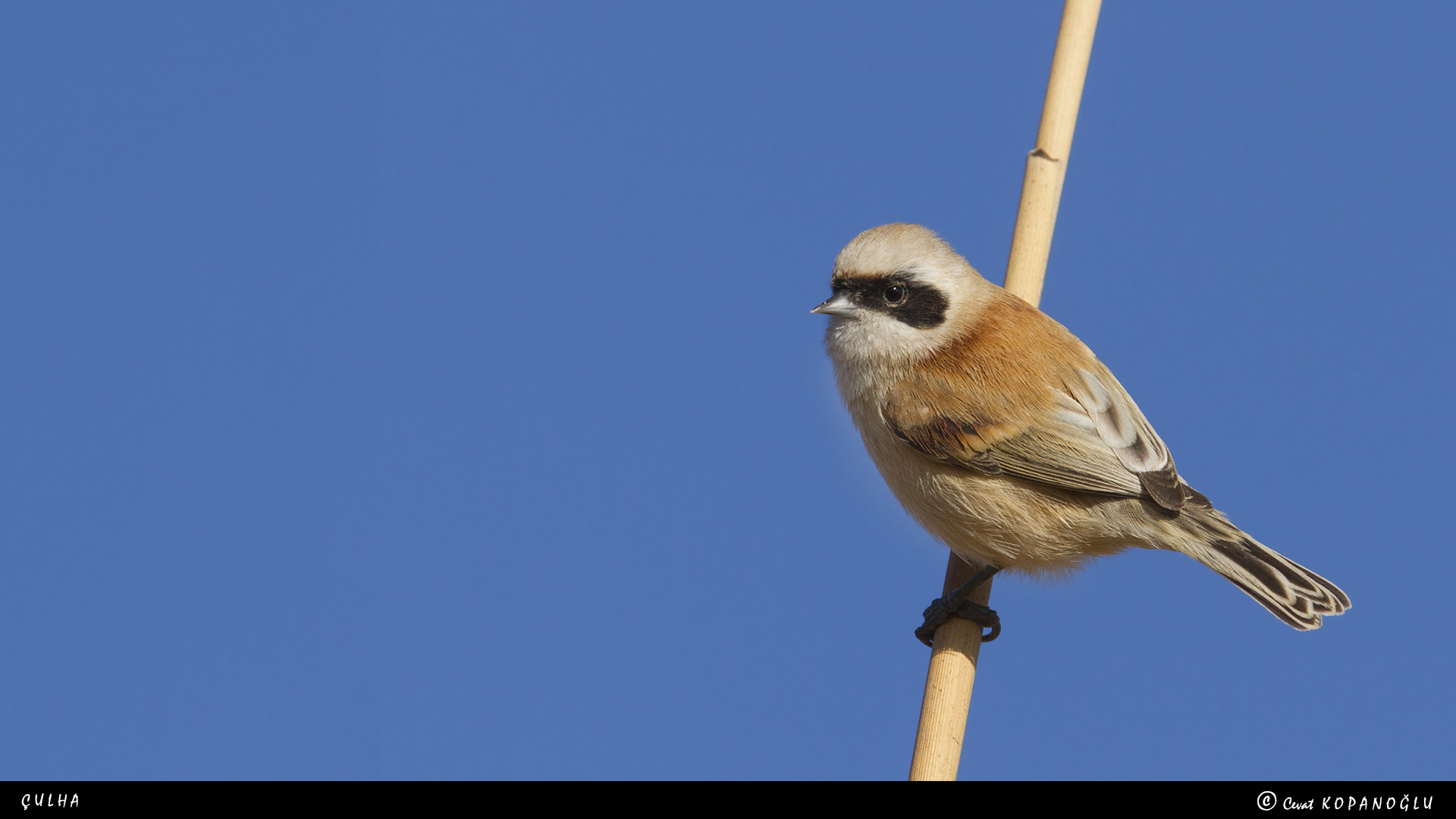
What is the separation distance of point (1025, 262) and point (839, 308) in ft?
1.99

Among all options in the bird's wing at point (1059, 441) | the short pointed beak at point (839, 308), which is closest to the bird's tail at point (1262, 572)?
the bird's wing at point (1059, 441)

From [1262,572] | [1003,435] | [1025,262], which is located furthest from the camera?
[1025,262]

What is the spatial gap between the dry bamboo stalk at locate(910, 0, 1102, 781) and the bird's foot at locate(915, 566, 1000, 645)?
0.15 ft

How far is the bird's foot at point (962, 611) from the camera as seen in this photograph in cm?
303

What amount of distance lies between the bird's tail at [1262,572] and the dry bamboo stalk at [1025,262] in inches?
23.4

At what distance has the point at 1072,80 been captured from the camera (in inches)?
115

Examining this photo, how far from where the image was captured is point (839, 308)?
3059 millimetres

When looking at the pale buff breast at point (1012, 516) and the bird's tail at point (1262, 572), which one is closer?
the bird's tail at point (1262, 572)

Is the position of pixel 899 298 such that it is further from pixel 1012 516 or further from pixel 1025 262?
pixel 1012 516

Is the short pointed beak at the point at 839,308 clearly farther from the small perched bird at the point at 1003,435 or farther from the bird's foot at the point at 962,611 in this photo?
the bird's foot at the point at 962,611

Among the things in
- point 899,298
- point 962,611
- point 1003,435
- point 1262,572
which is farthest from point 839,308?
point 1262,572

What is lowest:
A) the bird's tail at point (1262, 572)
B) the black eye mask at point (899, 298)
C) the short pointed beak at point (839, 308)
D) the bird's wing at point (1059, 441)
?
the bird's tail at point (1262, 572)
